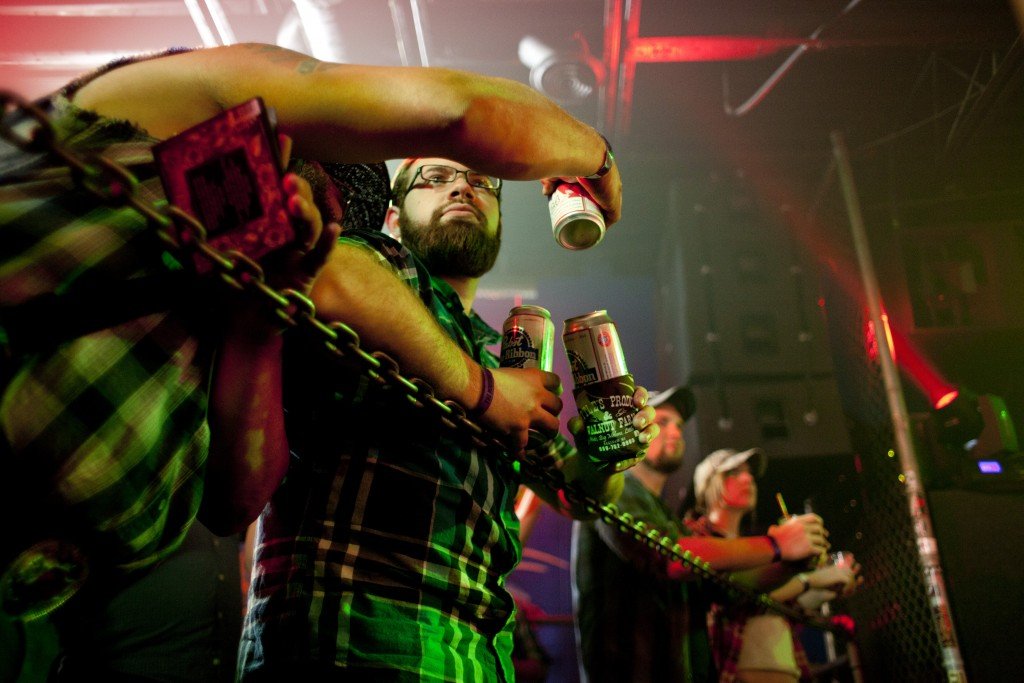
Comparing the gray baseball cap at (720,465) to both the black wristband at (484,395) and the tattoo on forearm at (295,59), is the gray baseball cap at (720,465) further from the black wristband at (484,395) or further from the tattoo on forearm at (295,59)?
the tattoo on forearm at (295,59)

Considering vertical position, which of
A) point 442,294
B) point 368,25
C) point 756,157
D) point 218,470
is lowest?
point 218,470

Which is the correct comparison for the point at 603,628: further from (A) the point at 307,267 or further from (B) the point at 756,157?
(B) the point at 756,157

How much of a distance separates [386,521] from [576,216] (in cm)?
67

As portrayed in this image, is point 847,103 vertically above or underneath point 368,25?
above

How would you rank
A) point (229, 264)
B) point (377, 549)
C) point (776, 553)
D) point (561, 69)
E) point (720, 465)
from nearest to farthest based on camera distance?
point (229, 264) → point (377, 549) → point (776, 553) → point (720, 465) → point (561, 69)

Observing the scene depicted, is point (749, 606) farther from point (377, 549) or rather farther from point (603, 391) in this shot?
point (377, 549)

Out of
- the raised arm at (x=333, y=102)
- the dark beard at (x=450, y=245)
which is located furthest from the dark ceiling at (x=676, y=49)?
the raised arm at (x=333, y=102)

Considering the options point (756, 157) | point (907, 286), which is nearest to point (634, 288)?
point (756, 157)

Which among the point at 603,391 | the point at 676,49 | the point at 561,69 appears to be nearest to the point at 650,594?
the point at 603,391

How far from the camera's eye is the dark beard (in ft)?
4.98

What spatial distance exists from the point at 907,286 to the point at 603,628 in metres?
3.78

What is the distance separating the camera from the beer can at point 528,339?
47.5 inches

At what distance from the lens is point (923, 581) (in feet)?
9.70

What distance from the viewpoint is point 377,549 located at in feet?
2.96
